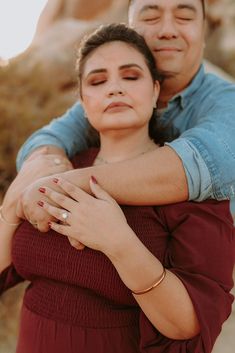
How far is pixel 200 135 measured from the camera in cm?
194

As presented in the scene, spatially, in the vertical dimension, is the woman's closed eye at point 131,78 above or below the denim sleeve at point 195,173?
above

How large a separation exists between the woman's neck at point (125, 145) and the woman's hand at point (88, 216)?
1.02ft

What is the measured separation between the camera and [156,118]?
2.36m

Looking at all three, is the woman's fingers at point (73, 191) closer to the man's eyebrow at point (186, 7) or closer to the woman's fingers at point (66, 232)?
the woman's fingers at point (66, 232)

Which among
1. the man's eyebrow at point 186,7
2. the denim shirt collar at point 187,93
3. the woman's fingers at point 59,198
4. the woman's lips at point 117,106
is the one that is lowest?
the woman's fingers at point 59,198

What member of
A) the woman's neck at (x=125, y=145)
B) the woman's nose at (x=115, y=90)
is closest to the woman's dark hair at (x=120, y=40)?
the woman's neck at (x=125, y=145)

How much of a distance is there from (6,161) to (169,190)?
4.18m

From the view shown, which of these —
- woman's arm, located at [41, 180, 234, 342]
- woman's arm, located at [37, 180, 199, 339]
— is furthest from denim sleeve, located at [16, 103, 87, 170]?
woman's arm, located at [37, 180, 199, 339]

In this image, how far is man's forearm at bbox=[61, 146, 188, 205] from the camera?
1.89 meters

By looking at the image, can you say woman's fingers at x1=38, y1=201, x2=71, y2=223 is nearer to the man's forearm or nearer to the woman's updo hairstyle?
the man's forearm

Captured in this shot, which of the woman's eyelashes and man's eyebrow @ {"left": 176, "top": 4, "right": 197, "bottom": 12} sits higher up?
man's eyebrow @ {"left": 176, "top": 4, "right": 197, "bottom": 12}

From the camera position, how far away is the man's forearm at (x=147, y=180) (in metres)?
1.89

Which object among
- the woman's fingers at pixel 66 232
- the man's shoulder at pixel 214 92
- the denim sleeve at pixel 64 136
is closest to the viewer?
the woman's fingers at pixel 66 232

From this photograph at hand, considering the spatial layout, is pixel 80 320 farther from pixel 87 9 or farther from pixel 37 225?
pixel 87 9
